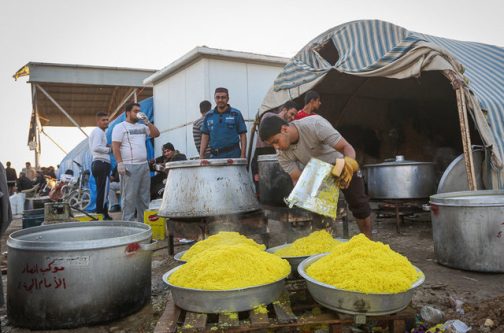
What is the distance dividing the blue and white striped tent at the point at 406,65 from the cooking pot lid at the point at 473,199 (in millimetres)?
983

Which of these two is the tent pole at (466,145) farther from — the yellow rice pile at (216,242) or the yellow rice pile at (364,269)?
the yellow rice pile at (216,242)

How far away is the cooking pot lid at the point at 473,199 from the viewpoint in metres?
3.24

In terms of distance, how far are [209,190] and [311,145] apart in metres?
1.17

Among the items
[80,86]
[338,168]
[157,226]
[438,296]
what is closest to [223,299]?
[338,168]

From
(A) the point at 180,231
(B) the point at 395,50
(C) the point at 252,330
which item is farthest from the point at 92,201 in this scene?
(C) the point at 252,330

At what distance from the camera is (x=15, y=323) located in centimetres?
247

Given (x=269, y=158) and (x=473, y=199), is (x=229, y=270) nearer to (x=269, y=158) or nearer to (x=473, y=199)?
(x=473, y=199)

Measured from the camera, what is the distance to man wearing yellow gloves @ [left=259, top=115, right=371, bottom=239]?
333 centimetres

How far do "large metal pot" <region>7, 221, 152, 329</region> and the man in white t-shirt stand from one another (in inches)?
118

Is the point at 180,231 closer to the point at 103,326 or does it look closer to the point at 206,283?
the point at 103,326

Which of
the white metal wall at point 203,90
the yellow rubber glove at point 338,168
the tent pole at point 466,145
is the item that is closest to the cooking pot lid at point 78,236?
the yellow rubber glove at point 338,168

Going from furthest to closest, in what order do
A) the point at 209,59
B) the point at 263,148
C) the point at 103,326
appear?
the point at 209,59, the point at 263,148, the point at 103,326

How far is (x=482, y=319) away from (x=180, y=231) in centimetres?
278

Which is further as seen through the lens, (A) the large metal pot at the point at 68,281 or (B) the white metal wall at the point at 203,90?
(B) the white metal wall at the point at 203,90
